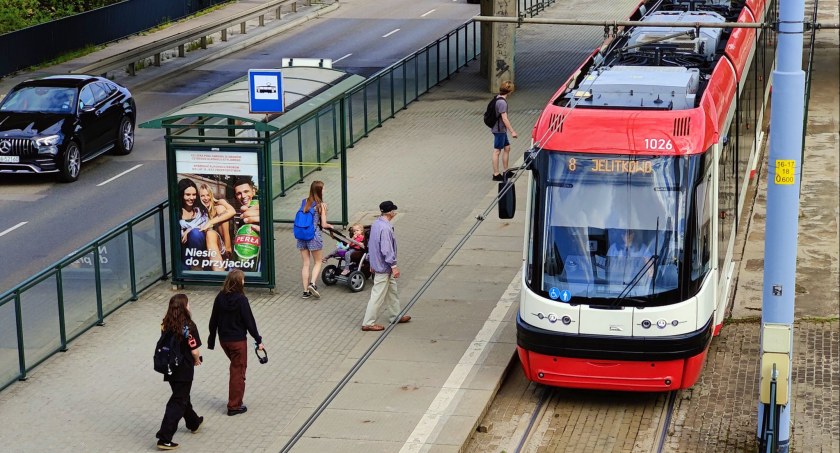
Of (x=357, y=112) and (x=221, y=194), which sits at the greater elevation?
(x=221, y=194)

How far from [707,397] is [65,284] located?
23.9 ft

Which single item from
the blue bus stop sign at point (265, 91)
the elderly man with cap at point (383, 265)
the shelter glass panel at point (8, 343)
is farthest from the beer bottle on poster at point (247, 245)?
the shelter glass panel at point (8, 343)

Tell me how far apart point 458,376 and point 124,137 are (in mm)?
14827

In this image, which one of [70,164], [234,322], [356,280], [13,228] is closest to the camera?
[234,322]

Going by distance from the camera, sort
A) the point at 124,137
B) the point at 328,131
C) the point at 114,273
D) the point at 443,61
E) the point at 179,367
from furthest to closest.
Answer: the point at 443,61
the point at 124,137
the point at 328,131
the point at 114,273
the point at 179,367

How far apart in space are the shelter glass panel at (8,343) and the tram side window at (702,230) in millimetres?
7100

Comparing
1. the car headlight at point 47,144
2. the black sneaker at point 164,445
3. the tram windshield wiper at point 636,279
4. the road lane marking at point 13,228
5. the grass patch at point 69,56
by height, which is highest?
the tram windshield wiper at point 636,279

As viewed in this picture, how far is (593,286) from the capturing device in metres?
13.8

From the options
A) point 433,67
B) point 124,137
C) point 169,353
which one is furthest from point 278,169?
point 433,67

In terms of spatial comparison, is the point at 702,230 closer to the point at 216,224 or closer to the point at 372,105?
the point at 216,224

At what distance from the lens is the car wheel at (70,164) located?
25266 millimetres

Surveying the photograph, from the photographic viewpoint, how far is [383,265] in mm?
16047

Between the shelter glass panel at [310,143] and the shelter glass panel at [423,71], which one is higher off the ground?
the shelter glass panel at [310,143]

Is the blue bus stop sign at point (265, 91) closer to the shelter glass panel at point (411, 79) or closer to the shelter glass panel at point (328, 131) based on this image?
the shelter glass panel at point (328, 131)
